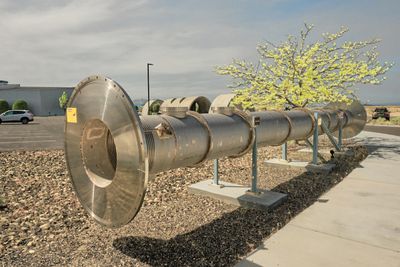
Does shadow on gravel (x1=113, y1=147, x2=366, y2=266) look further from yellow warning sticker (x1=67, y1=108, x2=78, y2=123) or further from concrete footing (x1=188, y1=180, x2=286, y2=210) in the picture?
yellow warning sticker (x1=67, y1=108, x2=78, y2=123)

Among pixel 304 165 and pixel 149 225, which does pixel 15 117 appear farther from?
pixel 149 225

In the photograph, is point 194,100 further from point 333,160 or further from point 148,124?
point 148,124

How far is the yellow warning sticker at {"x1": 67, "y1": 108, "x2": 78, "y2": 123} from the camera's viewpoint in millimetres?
4043

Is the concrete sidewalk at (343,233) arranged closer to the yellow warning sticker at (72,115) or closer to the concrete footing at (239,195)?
the concrete footing at (239,195)

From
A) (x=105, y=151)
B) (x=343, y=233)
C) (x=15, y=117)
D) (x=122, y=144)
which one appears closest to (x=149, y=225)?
(x=105, y=151)

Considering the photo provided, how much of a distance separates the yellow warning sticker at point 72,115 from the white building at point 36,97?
71.9 m

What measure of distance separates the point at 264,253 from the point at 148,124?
2464 mm

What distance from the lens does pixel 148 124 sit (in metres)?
3.84

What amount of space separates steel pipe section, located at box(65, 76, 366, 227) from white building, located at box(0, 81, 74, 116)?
72114mm

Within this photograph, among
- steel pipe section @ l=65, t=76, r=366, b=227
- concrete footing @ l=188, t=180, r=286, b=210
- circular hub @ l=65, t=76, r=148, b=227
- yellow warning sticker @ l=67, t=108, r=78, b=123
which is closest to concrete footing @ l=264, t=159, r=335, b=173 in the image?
concrete footing @ l=188, t=180, r=286, b=210

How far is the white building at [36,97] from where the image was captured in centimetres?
6606

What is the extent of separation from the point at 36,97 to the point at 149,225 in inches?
2891

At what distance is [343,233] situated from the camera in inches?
192

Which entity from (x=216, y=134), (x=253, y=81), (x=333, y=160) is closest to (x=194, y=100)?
(x=253, y=81)
